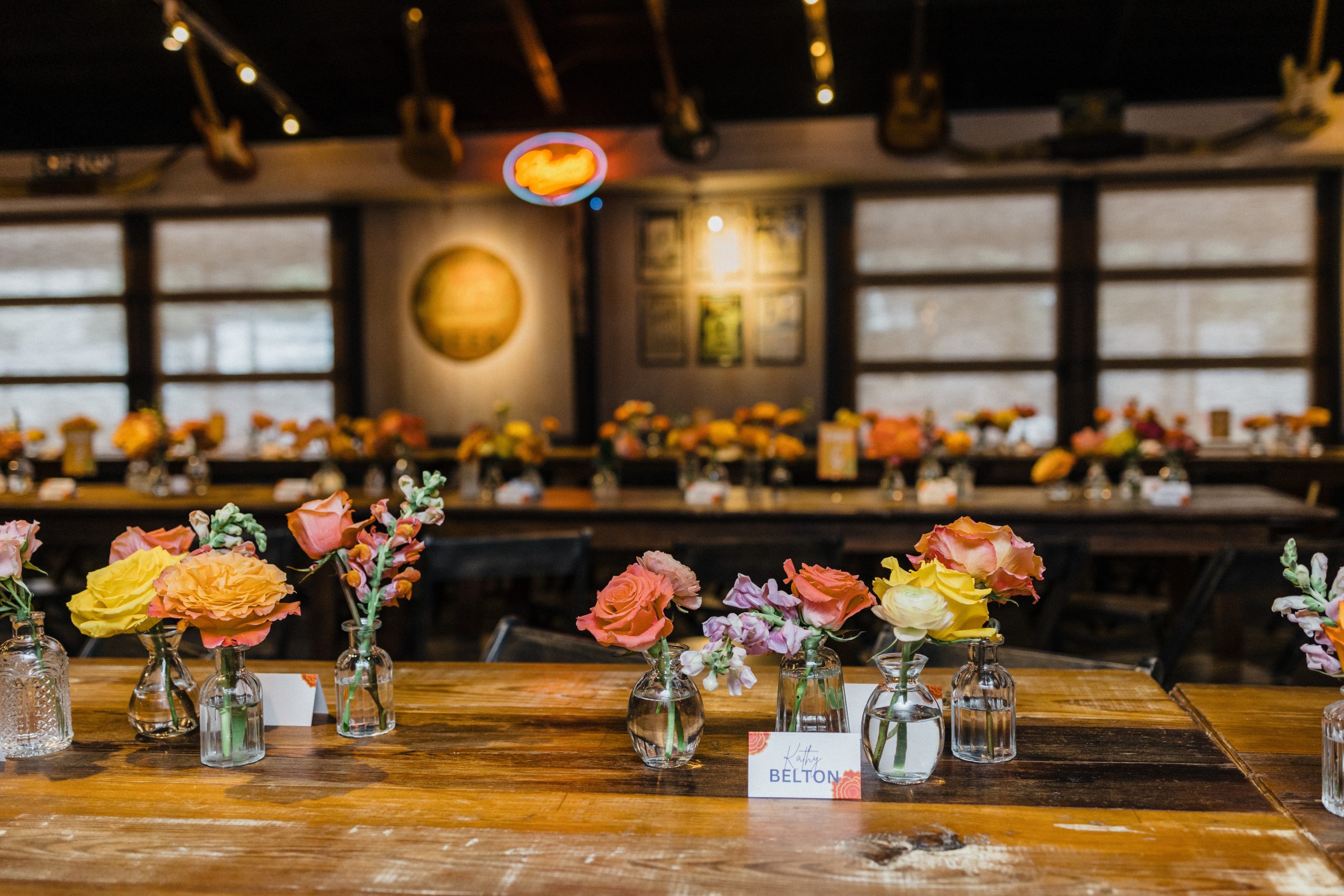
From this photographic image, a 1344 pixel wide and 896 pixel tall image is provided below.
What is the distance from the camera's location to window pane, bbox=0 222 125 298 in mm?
7043

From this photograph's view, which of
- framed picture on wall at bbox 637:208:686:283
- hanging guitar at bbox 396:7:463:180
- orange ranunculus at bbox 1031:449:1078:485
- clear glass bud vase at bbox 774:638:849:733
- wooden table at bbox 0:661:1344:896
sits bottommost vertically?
wooden table at bbox 0:661:1344:896

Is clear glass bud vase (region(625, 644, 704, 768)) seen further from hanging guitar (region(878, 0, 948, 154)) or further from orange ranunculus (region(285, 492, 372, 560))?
hanging guitar (region(878, 0, 948, 154))

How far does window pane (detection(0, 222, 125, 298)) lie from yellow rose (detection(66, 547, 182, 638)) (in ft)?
22.0

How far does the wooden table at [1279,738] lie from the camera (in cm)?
101

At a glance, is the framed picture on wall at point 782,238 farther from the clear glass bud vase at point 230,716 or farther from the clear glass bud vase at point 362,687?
the clear glass bud vase at point 230,716

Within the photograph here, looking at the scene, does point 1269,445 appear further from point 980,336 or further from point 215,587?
point 215,587

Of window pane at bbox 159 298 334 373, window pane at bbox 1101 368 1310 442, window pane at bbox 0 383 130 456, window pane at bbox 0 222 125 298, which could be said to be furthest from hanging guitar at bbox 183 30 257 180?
window pane at bbox 1101 368 1310 442

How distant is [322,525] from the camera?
1.20m

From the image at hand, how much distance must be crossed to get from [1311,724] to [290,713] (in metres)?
1.31

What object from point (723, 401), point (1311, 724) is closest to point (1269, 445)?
point (723, 401)

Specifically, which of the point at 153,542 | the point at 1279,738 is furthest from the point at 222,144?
the point at 1279,738

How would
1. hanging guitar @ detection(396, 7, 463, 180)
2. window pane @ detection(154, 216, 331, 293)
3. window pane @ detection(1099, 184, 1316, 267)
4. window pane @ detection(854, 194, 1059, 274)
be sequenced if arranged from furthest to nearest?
1. window pane @ detection(154, 216, 331, 293)
2. window pane @ detection(854, 194, 1059, 274)
3. window pane @ detection(1099, 184, 1316, 267)
4. hanging guitar @ detection(396, 7, 463, 180)

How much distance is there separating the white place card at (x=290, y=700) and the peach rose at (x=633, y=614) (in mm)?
461

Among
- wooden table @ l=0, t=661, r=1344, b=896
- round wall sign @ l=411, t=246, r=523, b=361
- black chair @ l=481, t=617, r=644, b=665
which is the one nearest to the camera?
wooden table @ l=0, t=661, r=1344, b=896
